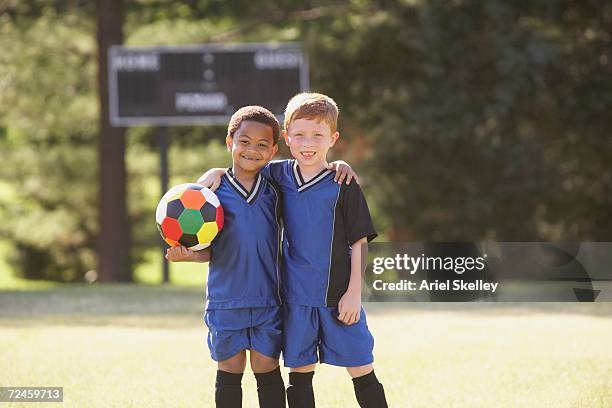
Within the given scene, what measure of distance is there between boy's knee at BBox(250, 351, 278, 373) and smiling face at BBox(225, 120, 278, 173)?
0.72 metres

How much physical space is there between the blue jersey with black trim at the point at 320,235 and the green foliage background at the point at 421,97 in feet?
41.7

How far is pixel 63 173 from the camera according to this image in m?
19.9

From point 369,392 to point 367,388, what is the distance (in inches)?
0.7

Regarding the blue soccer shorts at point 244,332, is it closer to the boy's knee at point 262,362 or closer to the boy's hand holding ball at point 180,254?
the boy's knee at point 262,362

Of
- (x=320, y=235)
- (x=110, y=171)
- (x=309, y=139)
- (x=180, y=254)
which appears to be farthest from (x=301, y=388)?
(x=110, y=171)

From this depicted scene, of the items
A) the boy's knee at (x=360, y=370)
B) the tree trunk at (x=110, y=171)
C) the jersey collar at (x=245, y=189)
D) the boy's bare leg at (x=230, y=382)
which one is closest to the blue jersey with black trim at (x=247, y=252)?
the jersey collar at (x=245, y=189)

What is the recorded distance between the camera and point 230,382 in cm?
378

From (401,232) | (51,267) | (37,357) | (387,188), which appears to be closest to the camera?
(37,357)

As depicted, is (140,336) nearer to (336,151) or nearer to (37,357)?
(37,357)

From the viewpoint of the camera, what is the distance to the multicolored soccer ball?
3775 millimetres

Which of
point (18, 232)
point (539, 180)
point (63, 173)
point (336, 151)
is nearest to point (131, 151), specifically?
point (63, 173)

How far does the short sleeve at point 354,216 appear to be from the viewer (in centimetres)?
378

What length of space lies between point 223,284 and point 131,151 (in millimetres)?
17442

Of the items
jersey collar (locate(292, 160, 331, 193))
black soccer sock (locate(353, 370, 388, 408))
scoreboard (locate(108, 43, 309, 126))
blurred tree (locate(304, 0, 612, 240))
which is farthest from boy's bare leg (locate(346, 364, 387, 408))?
blurred tree (locate(304, 0, 612, 240))
